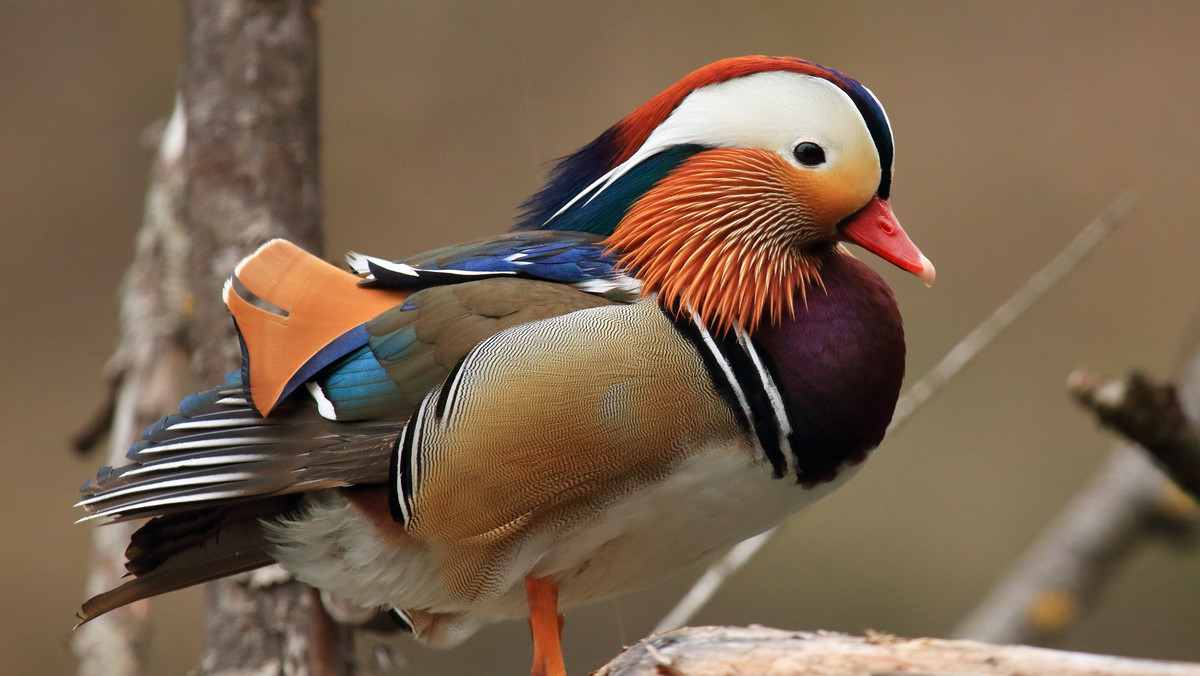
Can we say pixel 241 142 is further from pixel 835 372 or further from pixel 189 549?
pixel 835 372

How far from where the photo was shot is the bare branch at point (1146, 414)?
0.92 meters

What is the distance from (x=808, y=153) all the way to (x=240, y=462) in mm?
660

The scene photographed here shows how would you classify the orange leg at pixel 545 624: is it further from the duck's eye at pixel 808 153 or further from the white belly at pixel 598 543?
the duck's eye at pixel 808 153

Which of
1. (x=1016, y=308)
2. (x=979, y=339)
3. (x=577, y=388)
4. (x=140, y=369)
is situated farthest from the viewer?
(x=140, y=369)

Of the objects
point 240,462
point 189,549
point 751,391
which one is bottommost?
point 189,549

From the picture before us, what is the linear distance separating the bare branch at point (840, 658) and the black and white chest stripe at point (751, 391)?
0.17m

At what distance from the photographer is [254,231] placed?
165 centimetres

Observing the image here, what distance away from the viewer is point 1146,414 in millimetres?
930

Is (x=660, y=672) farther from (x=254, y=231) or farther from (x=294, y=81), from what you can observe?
(x=294, y=81)


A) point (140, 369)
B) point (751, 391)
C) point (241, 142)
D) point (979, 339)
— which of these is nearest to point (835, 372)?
point (751, 391)

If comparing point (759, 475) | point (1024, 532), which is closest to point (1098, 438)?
point (1024, 532)

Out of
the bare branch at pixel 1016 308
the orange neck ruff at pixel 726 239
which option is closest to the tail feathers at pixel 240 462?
the orange neck ruff at pixel 726 239

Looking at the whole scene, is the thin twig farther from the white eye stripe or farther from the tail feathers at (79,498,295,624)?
the tail feathers at (79,498,295,624)

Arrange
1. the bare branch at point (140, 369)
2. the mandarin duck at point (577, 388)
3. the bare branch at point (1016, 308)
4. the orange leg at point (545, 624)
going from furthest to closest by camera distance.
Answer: the bare branch at point (140, 369), the bare branch at point (1016, 308), the orange leg at point (545, 624), the mandarin duck at point (577, 388)
